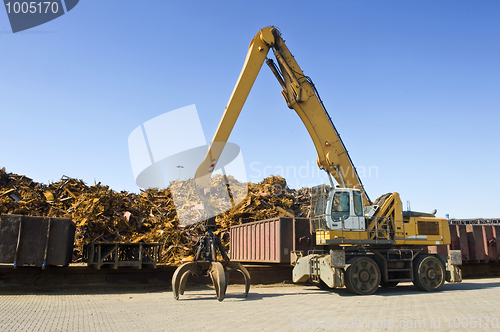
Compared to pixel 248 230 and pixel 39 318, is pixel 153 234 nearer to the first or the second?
pixel 248 230

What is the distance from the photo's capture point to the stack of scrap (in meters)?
A: 15.9

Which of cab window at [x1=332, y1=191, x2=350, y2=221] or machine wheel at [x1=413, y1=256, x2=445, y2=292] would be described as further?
machine wheel at [x1=413, y1=256, x2=445, y2=292]

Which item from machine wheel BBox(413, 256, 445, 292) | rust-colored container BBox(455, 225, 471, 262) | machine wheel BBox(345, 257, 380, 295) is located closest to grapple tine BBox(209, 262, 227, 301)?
machine wheel BBox(345, 257, 380, 295)

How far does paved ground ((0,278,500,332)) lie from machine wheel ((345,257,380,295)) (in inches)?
12.7

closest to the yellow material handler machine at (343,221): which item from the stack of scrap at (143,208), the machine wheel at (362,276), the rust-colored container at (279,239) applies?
the machine wheel at (362,276)

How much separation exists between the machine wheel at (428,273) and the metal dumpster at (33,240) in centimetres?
1116

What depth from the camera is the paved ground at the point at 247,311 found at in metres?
6.71

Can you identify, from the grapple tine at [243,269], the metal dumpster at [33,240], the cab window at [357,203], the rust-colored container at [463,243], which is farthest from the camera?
the rust-colored container at [463,243]

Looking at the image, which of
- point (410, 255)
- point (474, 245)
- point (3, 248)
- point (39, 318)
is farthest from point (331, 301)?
point (474, 245)

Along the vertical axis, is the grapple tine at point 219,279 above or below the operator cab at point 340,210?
below

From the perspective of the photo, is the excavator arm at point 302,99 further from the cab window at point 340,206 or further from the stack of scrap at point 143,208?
the stack of scrap at point 143,208

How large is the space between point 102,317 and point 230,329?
2.83 metres

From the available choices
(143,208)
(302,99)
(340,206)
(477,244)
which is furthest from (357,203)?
(143,208)

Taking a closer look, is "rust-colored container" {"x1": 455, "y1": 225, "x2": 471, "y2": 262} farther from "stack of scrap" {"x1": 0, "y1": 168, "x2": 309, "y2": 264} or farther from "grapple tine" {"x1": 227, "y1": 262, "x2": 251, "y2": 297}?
"grapple tine" {"x1": 227, "y1": 262, "x2": 251, "y2": 297}
